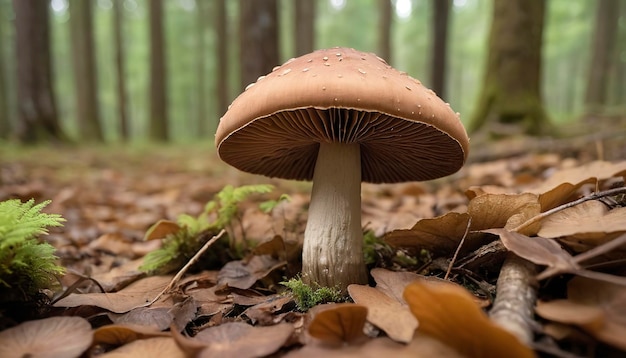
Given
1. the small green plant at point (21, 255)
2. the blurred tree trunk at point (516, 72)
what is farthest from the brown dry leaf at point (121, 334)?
the blurred tree trunk at point (516, 72)

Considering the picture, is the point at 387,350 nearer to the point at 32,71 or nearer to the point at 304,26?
the point at 32,71

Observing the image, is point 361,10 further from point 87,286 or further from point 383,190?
point 87,286

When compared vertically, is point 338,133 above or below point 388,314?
above

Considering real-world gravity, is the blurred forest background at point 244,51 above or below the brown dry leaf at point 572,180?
above

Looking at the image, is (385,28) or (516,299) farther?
(385,28)

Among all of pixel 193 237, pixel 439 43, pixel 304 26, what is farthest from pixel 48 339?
pixel 304 26

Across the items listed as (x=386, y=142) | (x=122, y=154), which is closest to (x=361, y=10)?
(x=122, y=154)

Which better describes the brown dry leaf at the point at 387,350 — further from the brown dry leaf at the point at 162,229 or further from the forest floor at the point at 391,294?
the brown dry leaf at the point at 162,229
